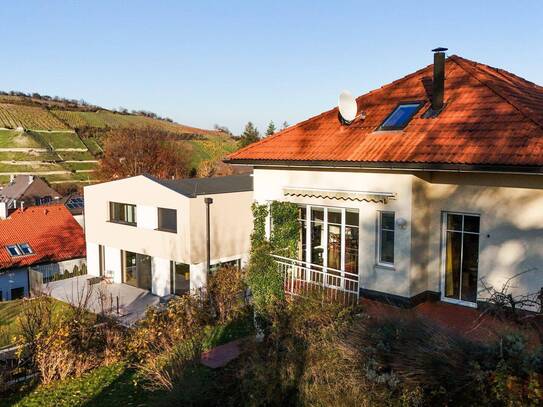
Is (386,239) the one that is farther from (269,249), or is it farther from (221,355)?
(221,355)

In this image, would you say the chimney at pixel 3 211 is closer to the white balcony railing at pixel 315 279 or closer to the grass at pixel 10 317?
the grass at pixel 10 317

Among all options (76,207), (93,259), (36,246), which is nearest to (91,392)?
(93,259)

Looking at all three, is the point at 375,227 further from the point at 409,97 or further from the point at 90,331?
the point at 90,331

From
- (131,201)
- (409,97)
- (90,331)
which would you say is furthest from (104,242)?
(409,97)

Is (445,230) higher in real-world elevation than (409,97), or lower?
lower

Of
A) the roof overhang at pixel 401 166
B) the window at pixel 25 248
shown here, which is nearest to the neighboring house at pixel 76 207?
the window at pixel 25 248

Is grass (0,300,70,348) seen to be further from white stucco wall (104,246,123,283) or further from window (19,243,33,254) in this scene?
window (19,243,33,254)
